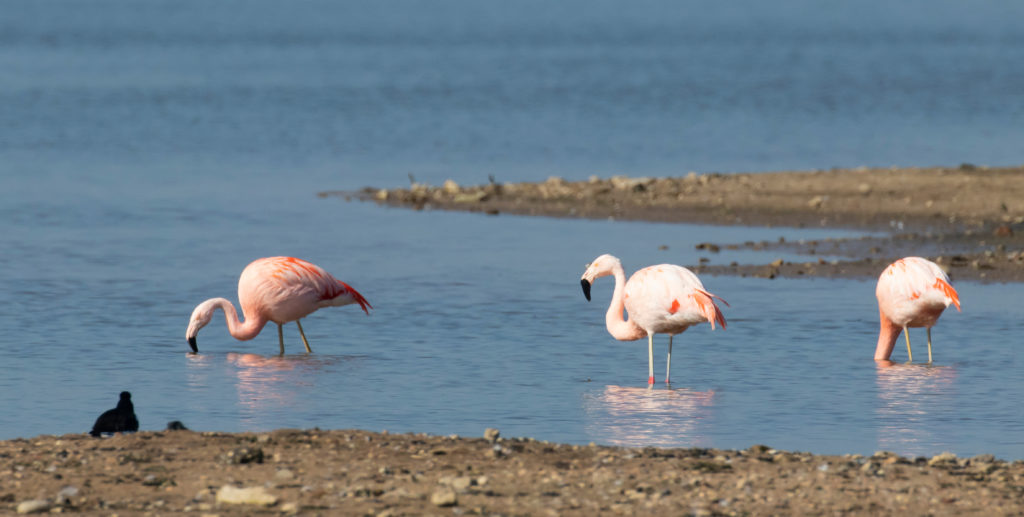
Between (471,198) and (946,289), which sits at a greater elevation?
(471,198)

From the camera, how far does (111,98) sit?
5453cm

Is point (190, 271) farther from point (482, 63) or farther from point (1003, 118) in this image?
A: point (482, 63)

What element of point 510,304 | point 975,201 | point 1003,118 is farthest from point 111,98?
point 510,304

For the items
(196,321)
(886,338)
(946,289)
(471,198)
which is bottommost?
(886,338)

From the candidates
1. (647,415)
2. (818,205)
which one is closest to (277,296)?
(647,415)

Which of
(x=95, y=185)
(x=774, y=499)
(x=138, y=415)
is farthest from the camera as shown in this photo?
(x=95, y=185)

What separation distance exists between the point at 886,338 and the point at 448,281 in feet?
19.6

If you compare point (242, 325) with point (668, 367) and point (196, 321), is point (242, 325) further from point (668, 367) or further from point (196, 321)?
point (668, 367)

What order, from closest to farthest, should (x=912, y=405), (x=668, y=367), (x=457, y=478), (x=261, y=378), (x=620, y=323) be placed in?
(x=457, y=478) < (x=912, y=405) < (x=668, y=367) < (x=261, y=378) < (x=620, y=323)

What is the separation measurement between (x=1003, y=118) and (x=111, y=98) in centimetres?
2981

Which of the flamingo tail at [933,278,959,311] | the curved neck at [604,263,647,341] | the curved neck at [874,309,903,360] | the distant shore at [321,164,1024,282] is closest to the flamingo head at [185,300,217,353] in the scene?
the curved neck at [604,263,647,341]

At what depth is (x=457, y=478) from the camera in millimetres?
8055

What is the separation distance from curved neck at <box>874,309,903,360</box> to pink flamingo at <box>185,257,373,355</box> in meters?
4.37

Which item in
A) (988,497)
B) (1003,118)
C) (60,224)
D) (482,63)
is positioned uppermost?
(482,63)
